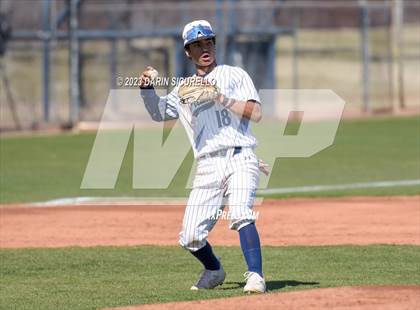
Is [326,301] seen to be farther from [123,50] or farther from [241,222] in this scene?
[123,50]

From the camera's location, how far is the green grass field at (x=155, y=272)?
880 cm

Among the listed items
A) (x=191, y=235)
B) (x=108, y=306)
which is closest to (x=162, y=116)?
(x=191, y=235)

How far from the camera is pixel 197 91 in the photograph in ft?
27.8

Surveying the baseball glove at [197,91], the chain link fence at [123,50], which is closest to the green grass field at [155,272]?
the baseball glove at [197,91]

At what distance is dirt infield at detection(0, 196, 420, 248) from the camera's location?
12281 millimetres

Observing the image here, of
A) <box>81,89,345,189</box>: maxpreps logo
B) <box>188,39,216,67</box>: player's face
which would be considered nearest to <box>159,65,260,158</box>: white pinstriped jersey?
<box>188,39,216,67</box>: player's face

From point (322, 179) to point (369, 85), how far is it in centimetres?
1284

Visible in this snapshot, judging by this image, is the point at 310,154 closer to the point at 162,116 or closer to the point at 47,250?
the point at 47,250

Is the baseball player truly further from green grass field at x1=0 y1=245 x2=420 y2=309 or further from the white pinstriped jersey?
green grass field at x1=0 y1=245 x2=420 y2=309

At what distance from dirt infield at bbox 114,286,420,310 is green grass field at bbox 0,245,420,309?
0.48m

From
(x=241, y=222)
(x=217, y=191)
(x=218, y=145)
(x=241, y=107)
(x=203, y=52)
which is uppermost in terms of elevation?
(x=203, y=52)

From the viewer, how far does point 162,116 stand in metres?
9.18

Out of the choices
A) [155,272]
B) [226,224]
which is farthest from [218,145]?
[226,224]

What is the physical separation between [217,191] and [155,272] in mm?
1671
